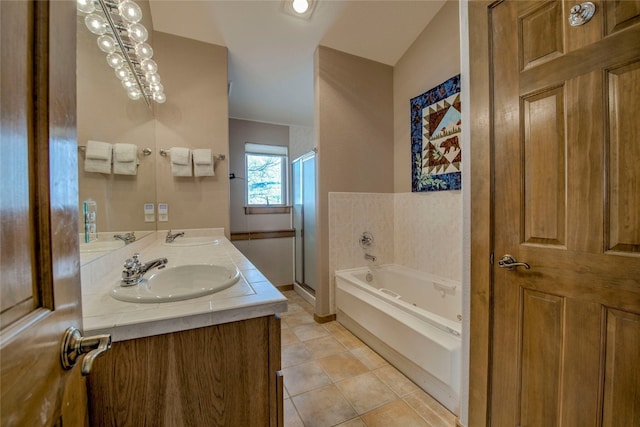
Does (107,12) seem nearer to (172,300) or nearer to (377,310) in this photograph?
(172,300)

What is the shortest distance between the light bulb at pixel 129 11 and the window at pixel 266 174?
223cm

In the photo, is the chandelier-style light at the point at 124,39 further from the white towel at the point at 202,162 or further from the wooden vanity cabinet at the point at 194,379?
the wooden vanity cabinet at the point at 194,379

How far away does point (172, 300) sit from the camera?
0.85 meters

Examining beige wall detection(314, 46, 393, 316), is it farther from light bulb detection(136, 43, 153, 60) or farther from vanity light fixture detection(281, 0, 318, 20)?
light bulb detection(136, 43, 153, 60)

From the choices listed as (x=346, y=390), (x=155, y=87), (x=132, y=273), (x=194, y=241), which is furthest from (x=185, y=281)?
(x=155, y=87)

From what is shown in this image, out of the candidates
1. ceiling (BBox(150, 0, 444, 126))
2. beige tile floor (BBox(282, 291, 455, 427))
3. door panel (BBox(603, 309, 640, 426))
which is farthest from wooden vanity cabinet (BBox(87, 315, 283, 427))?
ceiling (BBox(150, 0, 444, 126))

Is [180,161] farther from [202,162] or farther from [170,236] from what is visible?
[170,236]

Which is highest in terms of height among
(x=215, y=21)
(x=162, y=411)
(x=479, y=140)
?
(x=215, y=21)

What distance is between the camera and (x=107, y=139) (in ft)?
4.41

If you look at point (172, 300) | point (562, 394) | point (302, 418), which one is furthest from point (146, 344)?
point (562, 394)

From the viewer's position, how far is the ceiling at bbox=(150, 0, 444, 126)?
2.21 meters

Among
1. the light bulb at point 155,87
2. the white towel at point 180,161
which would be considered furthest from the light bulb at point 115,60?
the white towel at point 180,161

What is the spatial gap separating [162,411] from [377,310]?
5.28ft

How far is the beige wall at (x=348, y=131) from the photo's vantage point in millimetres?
2580
